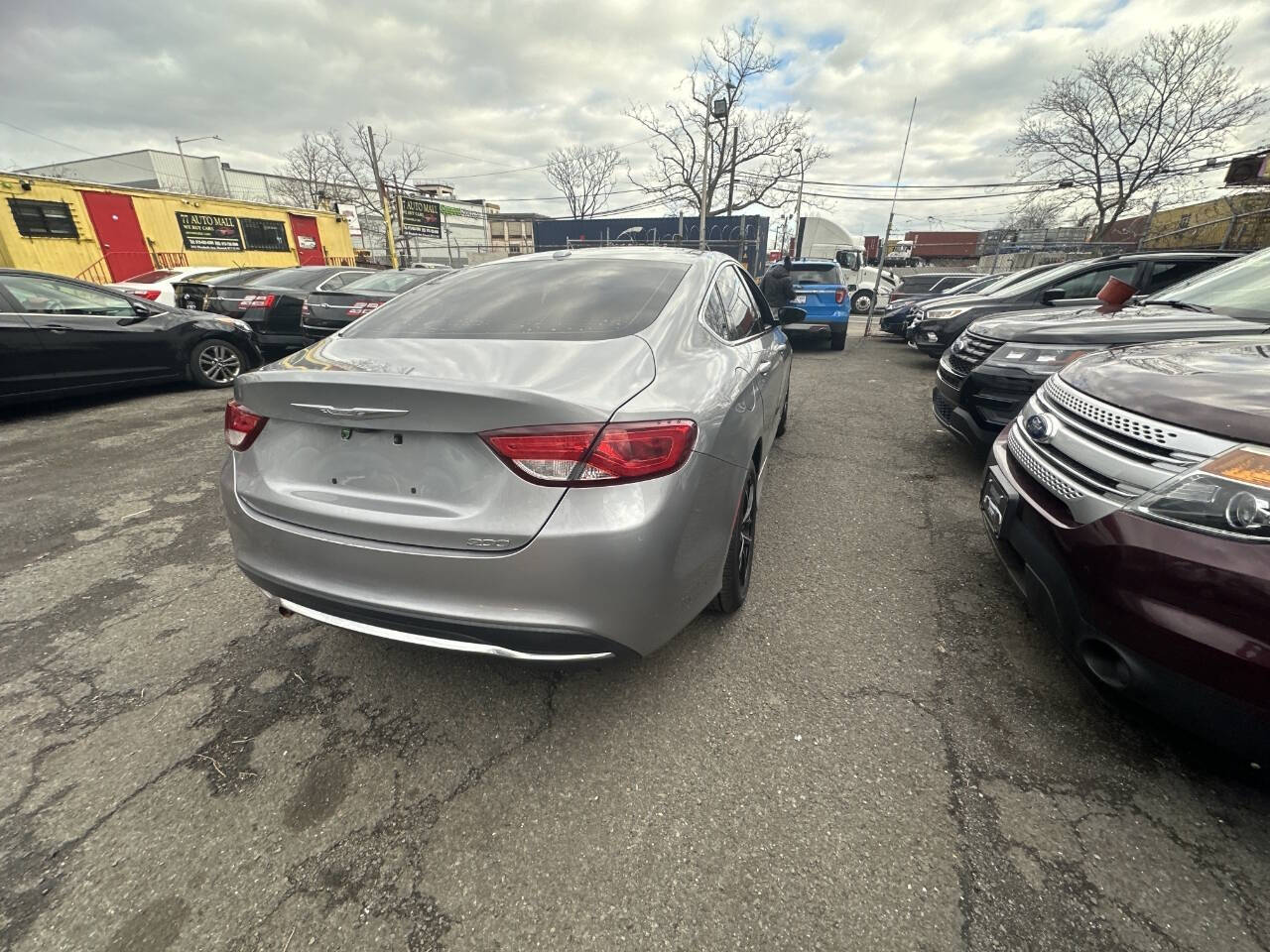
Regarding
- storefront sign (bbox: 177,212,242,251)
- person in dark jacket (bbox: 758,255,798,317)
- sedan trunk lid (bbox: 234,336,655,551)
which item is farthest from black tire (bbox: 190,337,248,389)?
storefront sign (bbox: 177,212,242,251)

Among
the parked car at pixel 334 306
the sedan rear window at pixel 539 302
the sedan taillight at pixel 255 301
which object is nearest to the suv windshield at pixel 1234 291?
the sedan rear window at pixel 539 302

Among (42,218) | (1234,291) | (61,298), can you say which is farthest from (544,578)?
(42,218)

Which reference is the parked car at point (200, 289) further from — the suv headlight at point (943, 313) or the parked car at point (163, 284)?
the suv headlight at point (943, 313)

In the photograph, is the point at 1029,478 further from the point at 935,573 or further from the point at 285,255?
the point at 285,255

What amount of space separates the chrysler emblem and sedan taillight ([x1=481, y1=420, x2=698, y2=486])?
1.63 metres

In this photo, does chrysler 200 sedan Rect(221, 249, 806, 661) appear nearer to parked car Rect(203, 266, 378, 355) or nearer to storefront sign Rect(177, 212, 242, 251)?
parked car Rect(203, 266, 378, 355)

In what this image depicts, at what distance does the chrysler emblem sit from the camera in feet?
6.75

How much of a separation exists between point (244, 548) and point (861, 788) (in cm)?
212

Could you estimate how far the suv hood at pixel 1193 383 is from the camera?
4.90 feet

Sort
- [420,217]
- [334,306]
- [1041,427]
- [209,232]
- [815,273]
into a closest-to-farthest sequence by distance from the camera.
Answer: [1041,427] < [334,306] < [815,273] < [209,232] < [420,217]

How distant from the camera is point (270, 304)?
7.53 m

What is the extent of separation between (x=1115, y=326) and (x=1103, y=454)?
2519 millimetres

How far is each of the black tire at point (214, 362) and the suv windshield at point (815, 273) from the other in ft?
28.8

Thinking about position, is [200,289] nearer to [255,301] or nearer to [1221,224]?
[255,301]
